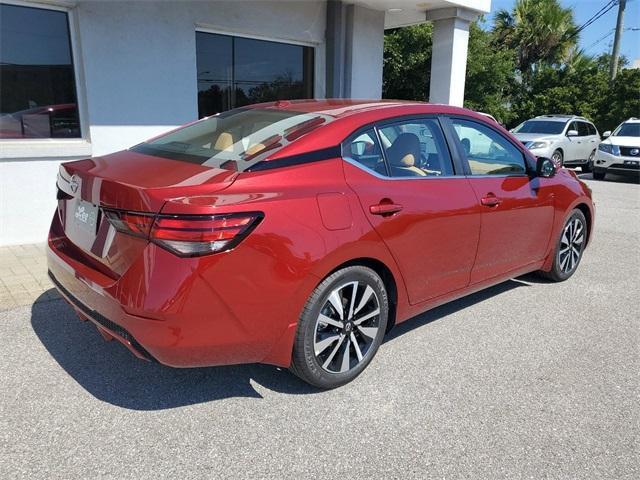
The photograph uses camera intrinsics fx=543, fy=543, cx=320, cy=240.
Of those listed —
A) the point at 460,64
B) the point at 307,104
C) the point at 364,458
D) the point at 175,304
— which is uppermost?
the point at 460,64

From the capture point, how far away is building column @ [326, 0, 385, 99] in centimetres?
870

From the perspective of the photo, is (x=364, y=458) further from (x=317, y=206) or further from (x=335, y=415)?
(x=317, y=206)

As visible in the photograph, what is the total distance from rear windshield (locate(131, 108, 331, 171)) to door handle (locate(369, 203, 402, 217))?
Result: 58 centimetres

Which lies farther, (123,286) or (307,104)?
(307,104)

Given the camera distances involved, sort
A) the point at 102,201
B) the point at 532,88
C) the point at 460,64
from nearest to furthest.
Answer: the point at 102,201 → the point at 460,64 → the point at 532,88

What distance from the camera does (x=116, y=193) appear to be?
2.67 meters

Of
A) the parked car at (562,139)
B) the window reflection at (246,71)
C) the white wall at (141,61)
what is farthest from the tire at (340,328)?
the parked car at (562,139)

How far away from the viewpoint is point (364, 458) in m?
2.56

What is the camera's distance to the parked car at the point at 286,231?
2504mm

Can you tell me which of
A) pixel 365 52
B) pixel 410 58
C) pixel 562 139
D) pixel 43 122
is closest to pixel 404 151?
pixel 43 122

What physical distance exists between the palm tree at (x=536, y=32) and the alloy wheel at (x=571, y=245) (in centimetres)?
2321

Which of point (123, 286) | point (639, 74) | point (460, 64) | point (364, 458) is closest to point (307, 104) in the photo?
point (123, 286)

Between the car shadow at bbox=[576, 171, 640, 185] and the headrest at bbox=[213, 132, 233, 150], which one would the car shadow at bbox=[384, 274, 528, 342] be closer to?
the headrest at bbox=[213, 132, 233, 150]

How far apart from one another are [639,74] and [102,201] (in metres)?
22.9
